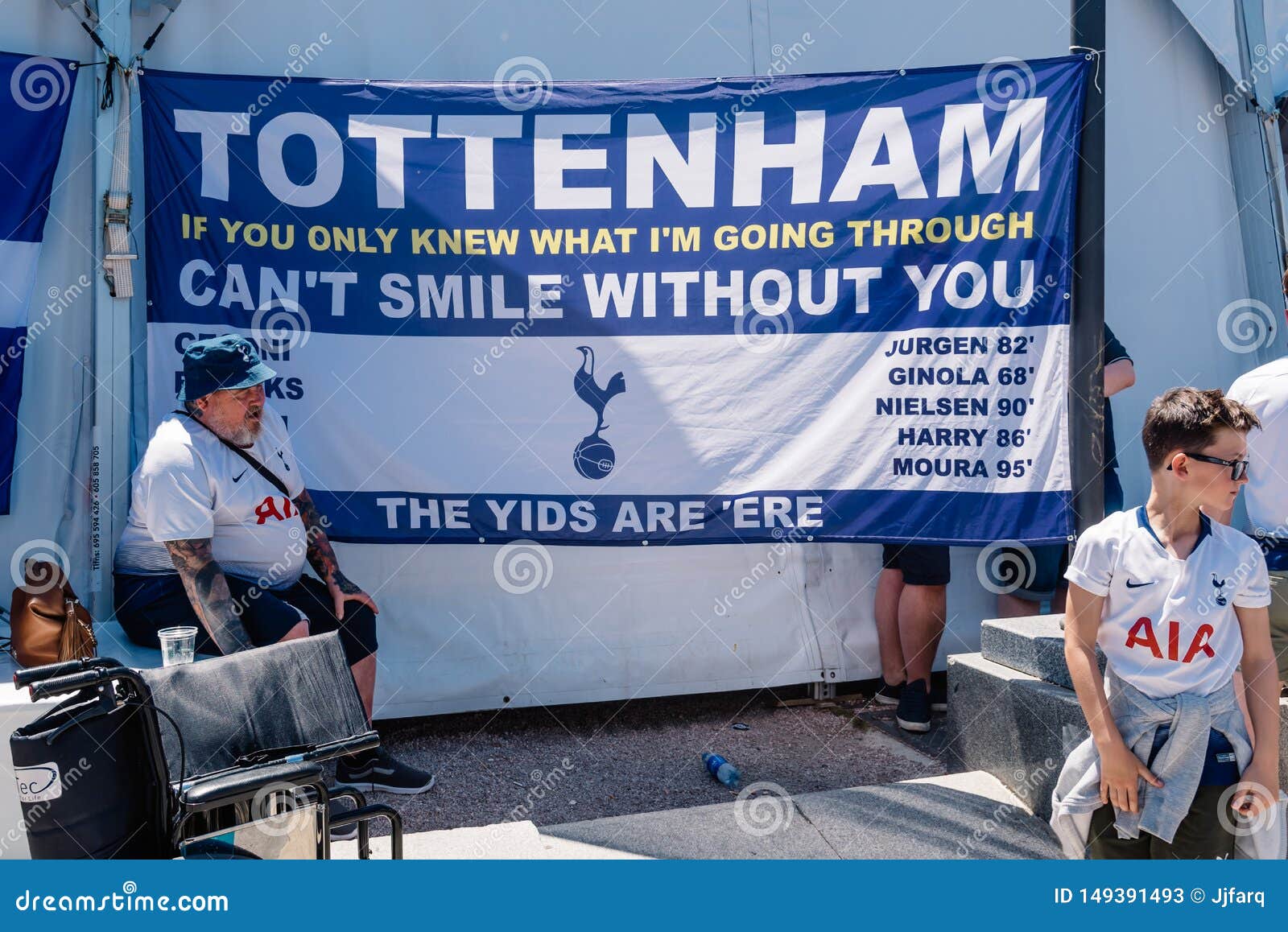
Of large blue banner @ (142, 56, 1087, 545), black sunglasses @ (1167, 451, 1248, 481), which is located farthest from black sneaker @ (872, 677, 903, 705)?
black sunglasses @ (1167, 451, 1248, 481)

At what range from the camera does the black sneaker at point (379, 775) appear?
12.6 feet

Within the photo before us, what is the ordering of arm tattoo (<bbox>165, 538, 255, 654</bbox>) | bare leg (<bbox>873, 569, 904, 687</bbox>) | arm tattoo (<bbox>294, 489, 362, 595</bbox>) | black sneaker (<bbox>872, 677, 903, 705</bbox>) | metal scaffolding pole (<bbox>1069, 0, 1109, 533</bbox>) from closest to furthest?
arm tattoo (<bbox>165, 538, 255, 654</bbox>), metal scaffolding pole (<bbox>1069, 0, 1109, 533</bbox>), arm tattoo (<bbox>294, 489, 362, 595</bbox>), bare leg (<bbox>873, 569, 904, 687</bbox>), black sneaker (<bbox>872, 677, 903, 705</bbox>)

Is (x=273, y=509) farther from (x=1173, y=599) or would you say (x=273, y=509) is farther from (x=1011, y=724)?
(x=1173, y=599)

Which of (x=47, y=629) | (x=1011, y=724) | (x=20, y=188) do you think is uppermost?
(x=20, y=188)

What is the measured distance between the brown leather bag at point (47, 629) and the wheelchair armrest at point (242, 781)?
5.23 ft

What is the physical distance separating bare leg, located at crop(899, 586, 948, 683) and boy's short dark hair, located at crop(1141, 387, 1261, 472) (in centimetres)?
225

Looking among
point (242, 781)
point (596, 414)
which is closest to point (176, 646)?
point (242, 781)

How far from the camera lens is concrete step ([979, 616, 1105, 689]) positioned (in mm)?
3436

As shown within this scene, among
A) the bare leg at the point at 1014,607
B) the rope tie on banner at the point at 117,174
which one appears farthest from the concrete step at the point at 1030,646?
the rope tie on banner at the point at 117,174

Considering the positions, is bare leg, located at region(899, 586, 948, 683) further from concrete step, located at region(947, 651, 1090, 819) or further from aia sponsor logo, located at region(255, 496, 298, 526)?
aia sponsor logo, located at region(255, 496, 298, 526)

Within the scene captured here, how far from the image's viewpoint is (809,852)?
10.7 ft

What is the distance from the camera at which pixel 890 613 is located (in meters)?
4.68

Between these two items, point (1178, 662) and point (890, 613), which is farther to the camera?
point (890, 613)

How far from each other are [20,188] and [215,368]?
1346 mm
